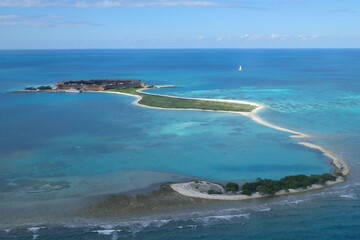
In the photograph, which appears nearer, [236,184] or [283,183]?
[283,183]

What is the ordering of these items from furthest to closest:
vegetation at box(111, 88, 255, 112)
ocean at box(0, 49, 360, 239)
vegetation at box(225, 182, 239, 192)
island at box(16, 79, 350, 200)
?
1. vegetation at box(111, 88, 255, 112)
2. vegetation at box(225, 182, 239, 192)
3. island at box(16, 79, 350, 200)
4. ocean at box(0, 49, 360, 239)

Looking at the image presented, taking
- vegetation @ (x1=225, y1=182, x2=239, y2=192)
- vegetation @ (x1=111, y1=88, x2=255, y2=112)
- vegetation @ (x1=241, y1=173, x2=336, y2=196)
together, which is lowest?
vegetation @ (x1=225, y1=182, x2=239, y2=192)

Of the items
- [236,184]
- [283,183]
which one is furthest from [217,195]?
[283,183]

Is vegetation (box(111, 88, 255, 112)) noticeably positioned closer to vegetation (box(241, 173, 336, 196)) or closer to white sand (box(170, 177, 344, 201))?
vegetation (box(241, 173, 336, 196))

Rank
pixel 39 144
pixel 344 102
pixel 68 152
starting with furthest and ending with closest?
pixel 344 102, pixel 39 144, pixel 68 152

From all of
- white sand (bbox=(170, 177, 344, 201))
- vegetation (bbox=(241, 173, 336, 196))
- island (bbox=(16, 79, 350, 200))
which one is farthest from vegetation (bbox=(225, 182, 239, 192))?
white sand (bbox=(170, 177, 344, 201))

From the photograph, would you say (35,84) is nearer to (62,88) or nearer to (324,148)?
(62,88)

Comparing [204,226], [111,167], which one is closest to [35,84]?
[111,167]

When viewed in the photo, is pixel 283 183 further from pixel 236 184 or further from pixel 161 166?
pixel 161 166

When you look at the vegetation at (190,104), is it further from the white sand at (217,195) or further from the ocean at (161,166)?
the white sand at (217,195)
